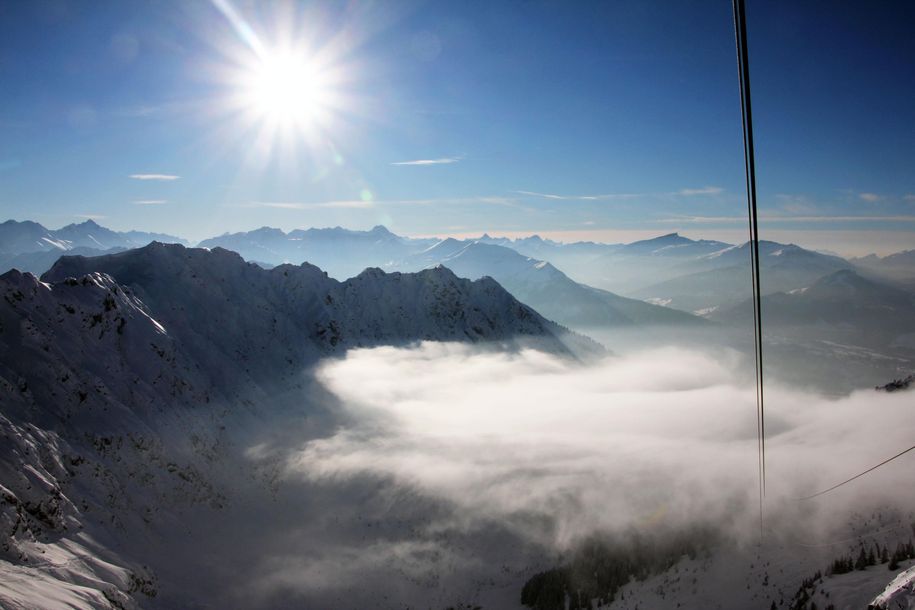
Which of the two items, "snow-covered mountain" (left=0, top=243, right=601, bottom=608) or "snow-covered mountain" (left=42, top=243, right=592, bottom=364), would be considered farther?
"snow-covered mountain" (left=42, top=243, right=592, bottom=364)

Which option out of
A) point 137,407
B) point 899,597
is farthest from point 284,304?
point 899,597

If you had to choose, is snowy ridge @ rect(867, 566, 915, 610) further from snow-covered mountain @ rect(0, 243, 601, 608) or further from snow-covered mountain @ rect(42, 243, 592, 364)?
snow-covered mountain @ rect(42, 243, 592, 364)

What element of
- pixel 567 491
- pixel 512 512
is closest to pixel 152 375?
pixel 512 512

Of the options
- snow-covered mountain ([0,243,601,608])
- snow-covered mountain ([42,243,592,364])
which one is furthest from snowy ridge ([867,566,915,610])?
snow-covered mountain ([42,243,592,364])

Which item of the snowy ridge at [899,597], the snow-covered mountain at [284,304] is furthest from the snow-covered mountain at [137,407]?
the snowy ridge at [899,597]

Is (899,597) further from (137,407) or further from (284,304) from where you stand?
(284,304)

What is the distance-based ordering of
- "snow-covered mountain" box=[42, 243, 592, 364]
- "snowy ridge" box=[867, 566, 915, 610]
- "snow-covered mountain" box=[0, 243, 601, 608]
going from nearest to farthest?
1. "snowy ridge" box=[867, 566, 915, 610]
2. "snow-covered mountain" box=[0, 243, 601, 608]
3. "snow-covered mountain" box=[42, 243, 592, 364]

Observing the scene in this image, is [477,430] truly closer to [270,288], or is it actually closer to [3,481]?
[270,288]

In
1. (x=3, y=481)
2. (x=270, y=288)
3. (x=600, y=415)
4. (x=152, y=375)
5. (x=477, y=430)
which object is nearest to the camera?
(x=3, y=481)

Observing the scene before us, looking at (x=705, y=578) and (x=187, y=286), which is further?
(x=187, y=286)

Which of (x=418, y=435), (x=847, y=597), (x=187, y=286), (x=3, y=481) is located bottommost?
(x=847, y=597)

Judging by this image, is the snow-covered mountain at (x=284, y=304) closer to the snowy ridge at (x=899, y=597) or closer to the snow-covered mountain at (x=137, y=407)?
the snow-covered mountain at (x=137, y=407)
